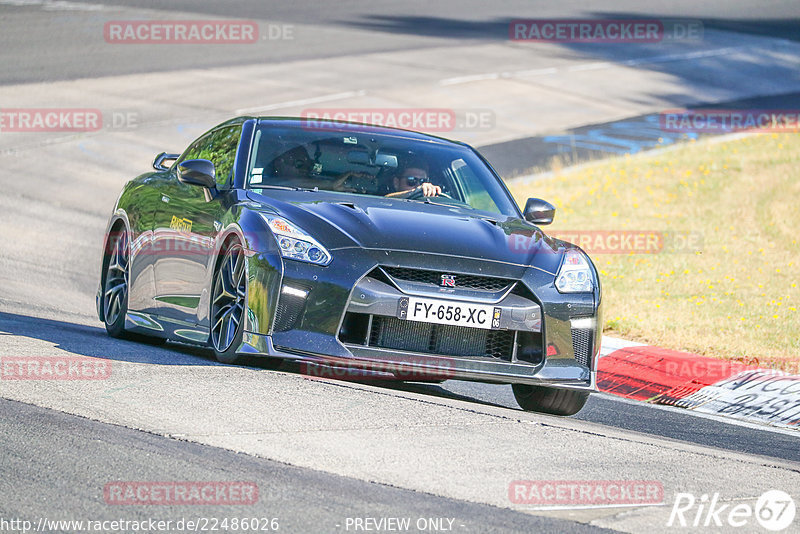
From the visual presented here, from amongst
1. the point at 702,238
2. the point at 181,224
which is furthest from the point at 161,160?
the point at 702,238

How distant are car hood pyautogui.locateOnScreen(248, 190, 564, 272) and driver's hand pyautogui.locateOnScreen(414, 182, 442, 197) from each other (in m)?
0.31

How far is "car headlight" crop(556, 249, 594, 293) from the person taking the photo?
7430mm

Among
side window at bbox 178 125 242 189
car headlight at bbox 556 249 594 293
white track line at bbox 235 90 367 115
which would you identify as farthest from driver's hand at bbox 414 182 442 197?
white track line at bbox 235 90 367 115

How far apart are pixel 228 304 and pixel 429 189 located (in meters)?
1.63

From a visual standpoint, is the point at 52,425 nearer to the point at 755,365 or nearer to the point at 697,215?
the point at 755,365

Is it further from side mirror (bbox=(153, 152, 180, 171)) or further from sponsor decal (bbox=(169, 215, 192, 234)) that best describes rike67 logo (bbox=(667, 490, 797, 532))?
side mirror (bbox=(153, 152, 180, 171))

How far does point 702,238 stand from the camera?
53.4 feet

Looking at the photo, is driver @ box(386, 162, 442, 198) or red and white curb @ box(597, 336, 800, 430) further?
red and white curb @ box(597, 336, 800, 430)

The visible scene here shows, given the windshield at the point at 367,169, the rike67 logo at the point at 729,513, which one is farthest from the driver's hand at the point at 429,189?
the rike67 logo at the point at 729,513

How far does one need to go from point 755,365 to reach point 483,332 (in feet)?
11.9

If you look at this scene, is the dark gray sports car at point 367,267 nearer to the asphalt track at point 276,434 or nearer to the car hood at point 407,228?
the car hood at point 407,228

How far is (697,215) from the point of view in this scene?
17.9 metres

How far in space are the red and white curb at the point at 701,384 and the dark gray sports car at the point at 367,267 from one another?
170 centimetres

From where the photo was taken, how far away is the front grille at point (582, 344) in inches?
292
